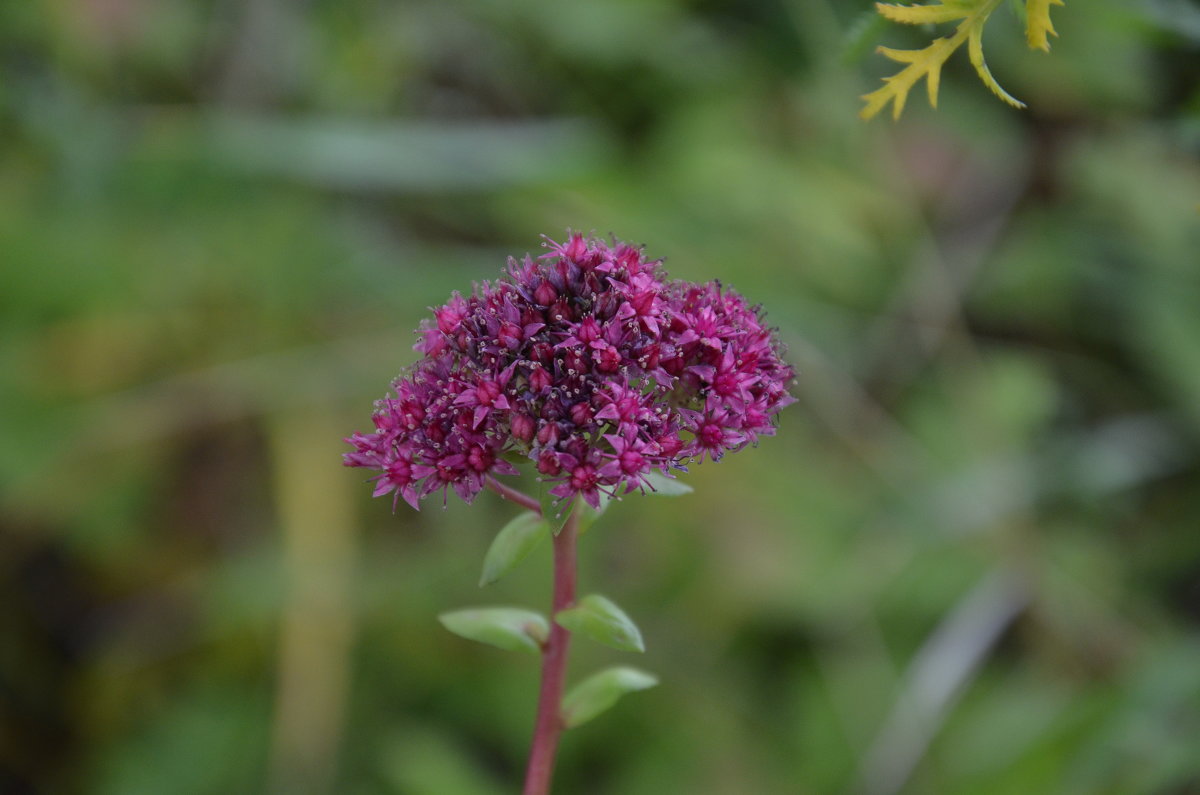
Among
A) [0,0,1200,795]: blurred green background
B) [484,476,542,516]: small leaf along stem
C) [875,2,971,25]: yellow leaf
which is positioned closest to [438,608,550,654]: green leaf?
[484,476,542,516]: small leaf along stem

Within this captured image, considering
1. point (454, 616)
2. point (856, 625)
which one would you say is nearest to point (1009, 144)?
point (856, 625)

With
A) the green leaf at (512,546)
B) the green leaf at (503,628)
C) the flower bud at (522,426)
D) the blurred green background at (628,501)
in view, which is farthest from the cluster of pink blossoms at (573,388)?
the blurred green background at (628,501)

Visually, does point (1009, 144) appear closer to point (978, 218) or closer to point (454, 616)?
point (978, 218)

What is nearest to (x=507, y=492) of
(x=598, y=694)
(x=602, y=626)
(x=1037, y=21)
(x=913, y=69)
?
(x=602, y=626)

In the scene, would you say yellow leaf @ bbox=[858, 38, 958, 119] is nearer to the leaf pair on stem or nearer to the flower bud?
the leaf pair on stem

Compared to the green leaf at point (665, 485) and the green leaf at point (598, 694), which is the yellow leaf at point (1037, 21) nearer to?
the green leaf at point (665, 485)

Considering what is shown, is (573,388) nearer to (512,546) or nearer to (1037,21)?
(512,546)
